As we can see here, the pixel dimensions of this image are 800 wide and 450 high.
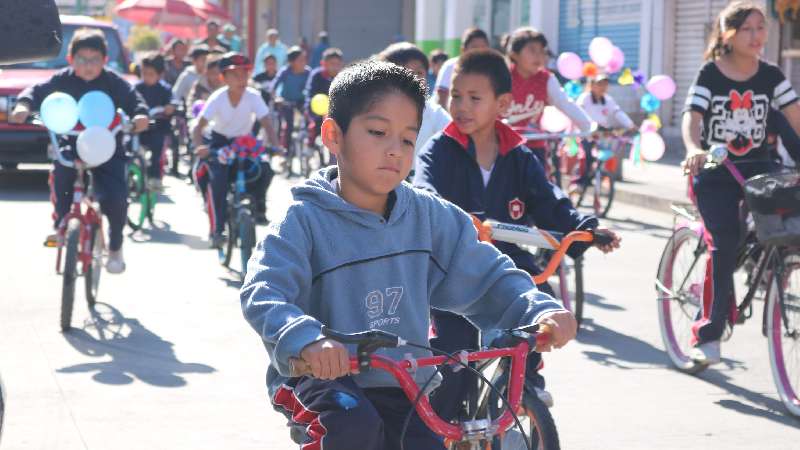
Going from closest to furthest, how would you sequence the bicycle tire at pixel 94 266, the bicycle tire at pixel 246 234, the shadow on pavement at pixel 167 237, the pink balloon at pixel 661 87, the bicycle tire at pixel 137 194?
the bicycle tire at pixel 94 266
the bicycle tire at pixel 246 234
the shadow on pavement at pixel 167 237
the bicycle tire at pixel 137 194
the pink balloon at pixel 661 87

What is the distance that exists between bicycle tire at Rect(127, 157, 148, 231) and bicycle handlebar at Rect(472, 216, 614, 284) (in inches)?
340

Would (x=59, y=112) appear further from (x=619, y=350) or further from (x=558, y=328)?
(x=558, y=328)

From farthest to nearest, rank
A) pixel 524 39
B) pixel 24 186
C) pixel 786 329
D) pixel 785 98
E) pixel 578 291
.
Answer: pixel 24 186 < pixel 524 39 < pixel 578 291 < pixel 785 98 < pixel 786 329

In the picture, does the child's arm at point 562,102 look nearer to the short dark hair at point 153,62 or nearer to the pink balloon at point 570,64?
the pink balloon at point 570,64

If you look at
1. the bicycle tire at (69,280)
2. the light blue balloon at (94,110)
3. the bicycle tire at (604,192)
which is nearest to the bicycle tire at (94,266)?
the bicycle tire at (69,280)

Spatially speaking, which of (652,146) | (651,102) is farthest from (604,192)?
(652,146)

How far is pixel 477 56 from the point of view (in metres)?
5.67

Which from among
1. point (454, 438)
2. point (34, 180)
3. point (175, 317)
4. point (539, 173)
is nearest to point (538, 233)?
point (539, 173)

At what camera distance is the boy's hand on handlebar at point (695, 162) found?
669 cm

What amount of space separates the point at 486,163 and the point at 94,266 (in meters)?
4.28

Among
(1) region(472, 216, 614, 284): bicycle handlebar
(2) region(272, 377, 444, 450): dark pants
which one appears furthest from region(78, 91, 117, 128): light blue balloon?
(2) region(272, 377, 444, 450): dark pants

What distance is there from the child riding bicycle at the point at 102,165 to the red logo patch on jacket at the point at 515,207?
14.1 feet

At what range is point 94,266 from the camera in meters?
9.18

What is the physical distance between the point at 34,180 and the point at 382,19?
22.4 meters
